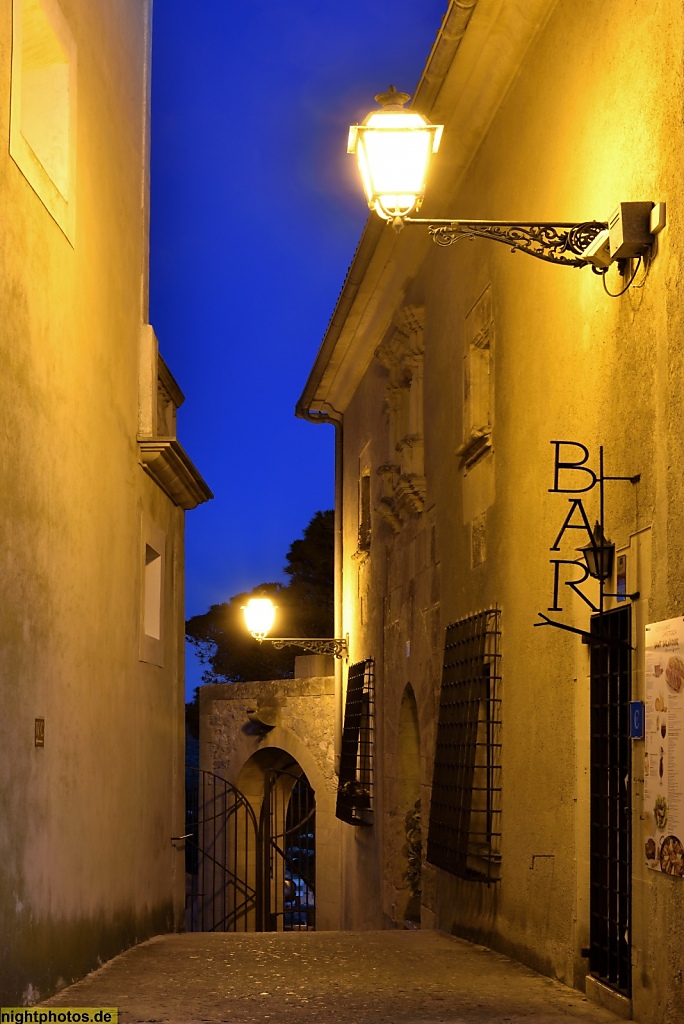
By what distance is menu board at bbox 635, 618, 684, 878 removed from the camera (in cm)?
536

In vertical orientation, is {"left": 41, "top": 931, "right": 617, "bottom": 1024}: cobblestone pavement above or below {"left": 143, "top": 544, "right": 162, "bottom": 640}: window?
below

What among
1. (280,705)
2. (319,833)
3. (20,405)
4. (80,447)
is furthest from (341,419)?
(20,405)

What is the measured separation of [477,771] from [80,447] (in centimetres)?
374

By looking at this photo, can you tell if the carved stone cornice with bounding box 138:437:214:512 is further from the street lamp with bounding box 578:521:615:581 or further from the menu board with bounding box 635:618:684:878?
the menu board with bounding box 635:618:684:878

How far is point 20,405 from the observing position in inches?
256

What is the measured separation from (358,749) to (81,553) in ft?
30.9

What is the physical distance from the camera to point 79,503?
26.5 ft

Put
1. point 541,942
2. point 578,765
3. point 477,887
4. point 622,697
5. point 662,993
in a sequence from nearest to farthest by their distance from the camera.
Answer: point 662,993
point 622,697
point 578,765
point 541,942
point 477,887

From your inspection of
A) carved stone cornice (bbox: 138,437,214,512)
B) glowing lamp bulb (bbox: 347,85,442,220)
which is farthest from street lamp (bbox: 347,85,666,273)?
carved stone cornice (bbox: 138,437,214,512)

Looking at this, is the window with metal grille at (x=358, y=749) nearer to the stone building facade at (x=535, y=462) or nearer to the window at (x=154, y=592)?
the stone building facade at (x=535, y=462)

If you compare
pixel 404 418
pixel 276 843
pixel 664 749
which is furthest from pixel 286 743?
pixel 664 749

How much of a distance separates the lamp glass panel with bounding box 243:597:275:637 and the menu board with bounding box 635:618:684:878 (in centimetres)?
1360

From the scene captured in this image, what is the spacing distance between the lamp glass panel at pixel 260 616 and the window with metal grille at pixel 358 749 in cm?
167

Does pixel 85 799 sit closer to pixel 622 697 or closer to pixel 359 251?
pixel 622 697
